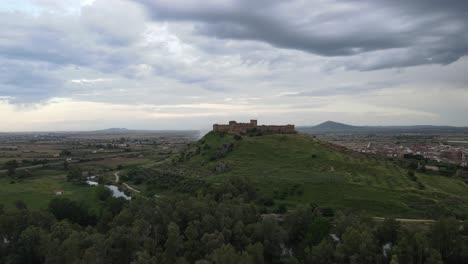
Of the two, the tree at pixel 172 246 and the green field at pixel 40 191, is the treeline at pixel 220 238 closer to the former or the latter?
the tree at pixel 172 246

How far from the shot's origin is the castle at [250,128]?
132625 mm

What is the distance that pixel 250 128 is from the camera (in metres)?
135

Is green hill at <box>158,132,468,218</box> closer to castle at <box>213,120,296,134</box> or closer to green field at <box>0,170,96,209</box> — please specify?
castle at <box>213,120,296,134</box>

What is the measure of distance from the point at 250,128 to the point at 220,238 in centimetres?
9201

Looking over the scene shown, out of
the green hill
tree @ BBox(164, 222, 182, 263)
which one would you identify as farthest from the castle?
tree @ BBox(164, 222, 182, 263)

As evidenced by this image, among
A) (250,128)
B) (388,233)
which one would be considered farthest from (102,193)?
(250,128)

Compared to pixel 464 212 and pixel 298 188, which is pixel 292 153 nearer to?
pixel 298 188

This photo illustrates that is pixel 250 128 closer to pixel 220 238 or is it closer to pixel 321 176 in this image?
pixel 321 176

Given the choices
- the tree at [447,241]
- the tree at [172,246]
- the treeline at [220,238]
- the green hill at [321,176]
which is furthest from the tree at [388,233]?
the tree at [172,246]

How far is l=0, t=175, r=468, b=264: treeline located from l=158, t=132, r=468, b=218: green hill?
12156 millimetres

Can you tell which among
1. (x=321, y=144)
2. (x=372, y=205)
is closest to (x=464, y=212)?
(x=372, y=205)

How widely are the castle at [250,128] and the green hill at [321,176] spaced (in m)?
9.95

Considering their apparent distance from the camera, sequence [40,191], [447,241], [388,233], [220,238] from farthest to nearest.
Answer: [40,191], [388,233], [220,238], [447,241]

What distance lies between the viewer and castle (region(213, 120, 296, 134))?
132625mm
